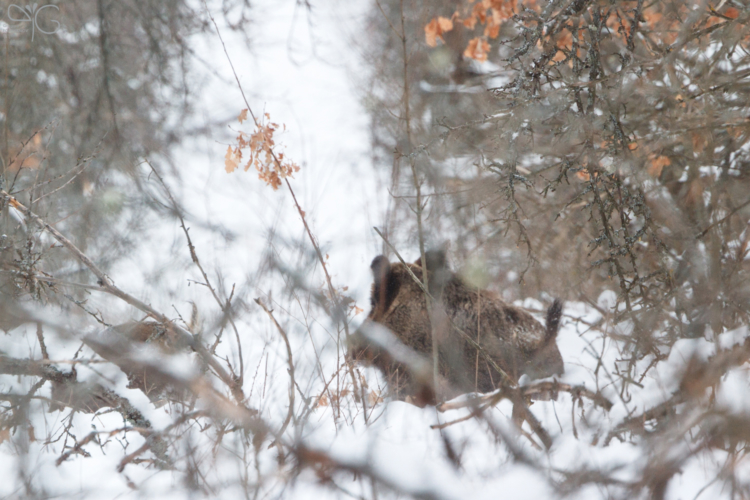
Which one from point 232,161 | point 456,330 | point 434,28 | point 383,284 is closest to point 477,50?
point 434,28

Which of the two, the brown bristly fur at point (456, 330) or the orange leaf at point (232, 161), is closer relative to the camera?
the brown bristly fur at point (456, 330)

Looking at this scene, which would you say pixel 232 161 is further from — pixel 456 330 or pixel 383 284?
pixel 456 330

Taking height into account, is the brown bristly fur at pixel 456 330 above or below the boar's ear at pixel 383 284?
below

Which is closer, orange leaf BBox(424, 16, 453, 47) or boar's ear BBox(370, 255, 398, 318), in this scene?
boar's ear BBox(370, 255, 398, 318)

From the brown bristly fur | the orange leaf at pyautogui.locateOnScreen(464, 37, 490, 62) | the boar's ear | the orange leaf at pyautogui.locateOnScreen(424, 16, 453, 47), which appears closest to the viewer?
the brown bristly fur

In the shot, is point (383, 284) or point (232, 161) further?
point (232, 161)

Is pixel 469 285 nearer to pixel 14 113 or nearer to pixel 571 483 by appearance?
pixel 571 483

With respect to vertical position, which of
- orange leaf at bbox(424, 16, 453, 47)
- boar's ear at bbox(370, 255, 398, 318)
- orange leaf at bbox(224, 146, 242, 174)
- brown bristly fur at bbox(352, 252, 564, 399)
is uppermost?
orange leaf at bbox(424, 16, 453, 47)

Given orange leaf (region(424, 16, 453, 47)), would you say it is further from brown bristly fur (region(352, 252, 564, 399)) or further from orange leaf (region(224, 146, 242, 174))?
brown bristly fur (region(352, 252, 564, 399))

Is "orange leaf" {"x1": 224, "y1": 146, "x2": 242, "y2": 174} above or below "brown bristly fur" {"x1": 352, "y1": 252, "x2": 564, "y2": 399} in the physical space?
above

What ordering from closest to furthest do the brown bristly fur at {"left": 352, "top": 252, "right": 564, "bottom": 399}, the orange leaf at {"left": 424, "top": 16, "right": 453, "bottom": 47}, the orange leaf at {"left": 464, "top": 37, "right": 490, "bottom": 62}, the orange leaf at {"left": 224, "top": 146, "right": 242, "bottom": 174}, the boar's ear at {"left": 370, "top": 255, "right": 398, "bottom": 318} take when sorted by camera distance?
the brown bristly fur at {"left": 352, "top": 252, "right": 564, "bottom": 399}
the boar's ear at {"left": 370, "top": 255, "right": 398, "bottom": 318}
the orange leaf at {"left": 224, "top": 146, "right": 242, "bottom": 174}
the orange leaf at {"left": 424, "top": 16, "right": 453, "bottom": 47}
the orange leaf at {"left": 464, "top": 37, "right": 490, "bottom": 62}

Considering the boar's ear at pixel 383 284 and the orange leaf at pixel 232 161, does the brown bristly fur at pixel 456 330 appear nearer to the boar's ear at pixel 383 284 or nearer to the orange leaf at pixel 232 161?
the boar's ear at pixel 383 284

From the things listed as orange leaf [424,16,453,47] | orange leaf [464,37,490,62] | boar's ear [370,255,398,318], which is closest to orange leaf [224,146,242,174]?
boar's ear [370,255,398,318]

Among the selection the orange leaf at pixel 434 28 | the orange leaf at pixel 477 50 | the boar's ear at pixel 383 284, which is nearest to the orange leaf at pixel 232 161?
the boar's ear at pixel 383 284
